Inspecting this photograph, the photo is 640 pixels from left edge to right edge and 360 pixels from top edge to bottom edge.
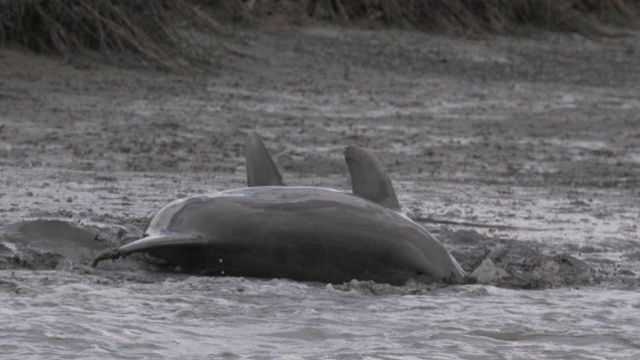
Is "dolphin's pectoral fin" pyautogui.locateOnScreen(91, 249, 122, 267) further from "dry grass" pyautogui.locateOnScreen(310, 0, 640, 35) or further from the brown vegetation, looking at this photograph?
"dry grass" pyautogui.locateOnScreen(310, 0, 640, 35)

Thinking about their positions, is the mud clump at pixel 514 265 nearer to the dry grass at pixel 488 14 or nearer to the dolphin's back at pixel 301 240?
the dolphin's back at pixel 301 240

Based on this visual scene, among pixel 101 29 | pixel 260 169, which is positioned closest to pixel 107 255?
pixel 260 169

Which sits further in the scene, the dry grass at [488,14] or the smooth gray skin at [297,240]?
the dry grass at [488,14]

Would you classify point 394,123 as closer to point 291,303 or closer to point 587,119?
point 587,119

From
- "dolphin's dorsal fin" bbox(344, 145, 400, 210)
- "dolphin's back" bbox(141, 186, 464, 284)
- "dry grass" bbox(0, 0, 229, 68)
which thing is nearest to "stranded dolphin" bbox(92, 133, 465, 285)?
"dolphin's back" bbox(141, 186, 464, 284)

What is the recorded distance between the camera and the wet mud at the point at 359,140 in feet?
31.7

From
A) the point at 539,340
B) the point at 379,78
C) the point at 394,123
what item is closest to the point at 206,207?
the point at 539,340

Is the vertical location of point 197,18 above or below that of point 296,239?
above

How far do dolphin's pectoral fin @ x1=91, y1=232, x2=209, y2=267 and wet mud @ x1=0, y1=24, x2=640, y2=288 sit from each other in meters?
0.47

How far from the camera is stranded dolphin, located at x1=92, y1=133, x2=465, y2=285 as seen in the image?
779 cm

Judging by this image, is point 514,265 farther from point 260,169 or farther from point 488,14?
point 488,14

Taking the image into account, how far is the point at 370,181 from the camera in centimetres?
820

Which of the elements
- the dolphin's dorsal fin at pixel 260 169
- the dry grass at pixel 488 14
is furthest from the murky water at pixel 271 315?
the dry grass at pixel 488 14

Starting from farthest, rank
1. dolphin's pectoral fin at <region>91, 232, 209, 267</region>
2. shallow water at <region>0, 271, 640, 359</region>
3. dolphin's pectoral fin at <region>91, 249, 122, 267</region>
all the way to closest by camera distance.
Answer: dolphin's pectoral fin at <region>91, 249, 122, 267</region>, dolphin's pectoral fin at <region>91, 232, 209, 267</region>, shallow water at <region>0, 271, 640, 359</region>
